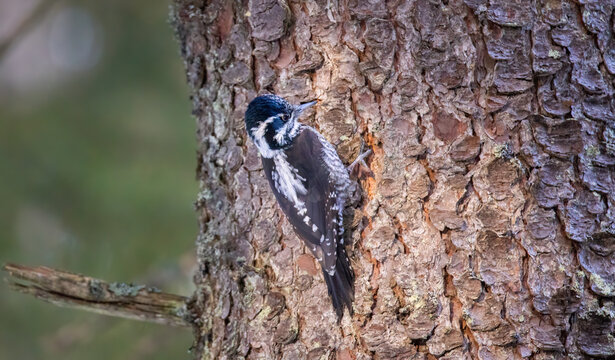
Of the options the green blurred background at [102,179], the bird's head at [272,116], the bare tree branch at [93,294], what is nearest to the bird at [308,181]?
the bird's head at [272,116]

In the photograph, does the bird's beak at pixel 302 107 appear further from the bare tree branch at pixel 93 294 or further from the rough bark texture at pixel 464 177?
the bare tree branch at pixel 93 294

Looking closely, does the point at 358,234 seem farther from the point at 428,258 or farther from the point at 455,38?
the point at 455,38

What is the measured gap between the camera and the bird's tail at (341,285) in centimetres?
197

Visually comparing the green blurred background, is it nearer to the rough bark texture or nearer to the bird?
the bird

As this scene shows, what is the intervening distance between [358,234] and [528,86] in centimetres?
69

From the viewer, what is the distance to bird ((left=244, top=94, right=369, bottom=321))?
6.50ft

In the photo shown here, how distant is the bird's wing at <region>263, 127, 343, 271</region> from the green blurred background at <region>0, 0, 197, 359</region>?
147 cm

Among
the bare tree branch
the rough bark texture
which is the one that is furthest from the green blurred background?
the rough bark texture

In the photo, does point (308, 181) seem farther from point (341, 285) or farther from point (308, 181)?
point (341, 285)

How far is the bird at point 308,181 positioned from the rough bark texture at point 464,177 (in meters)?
0.05

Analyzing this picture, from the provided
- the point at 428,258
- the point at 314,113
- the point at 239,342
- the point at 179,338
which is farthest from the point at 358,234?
the point at 179,338

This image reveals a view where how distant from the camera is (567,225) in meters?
1.85

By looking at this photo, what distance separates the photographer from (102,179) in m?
4.14

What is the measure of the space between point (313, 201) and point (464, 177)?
559 millimetres
